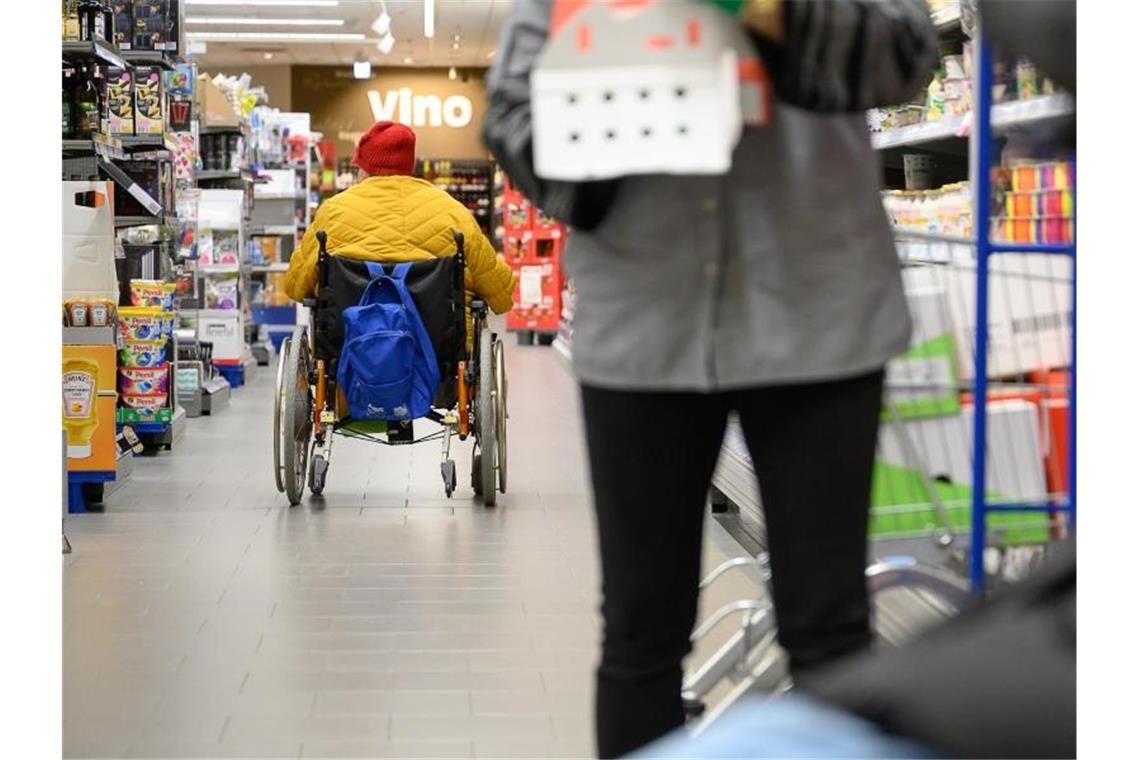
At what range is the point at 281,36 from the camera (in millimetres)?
25016

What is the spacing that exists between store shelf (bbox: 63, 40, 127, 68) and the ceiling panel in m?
12.1

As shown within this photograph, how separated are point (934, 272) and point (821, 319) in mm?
770

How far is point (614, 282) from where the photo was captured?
2045 mm

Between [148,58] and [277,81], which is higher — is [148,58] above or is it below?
below

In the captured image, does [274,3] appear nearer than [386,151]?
No

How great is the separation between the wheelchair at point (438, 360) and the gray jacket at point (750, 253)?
3.94 metres

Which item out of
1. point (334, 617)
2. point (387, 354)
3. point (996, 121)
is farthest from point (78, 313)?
point (996, 121)

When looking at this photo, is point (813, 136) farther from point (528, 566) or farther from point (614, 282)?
point (528, 566)

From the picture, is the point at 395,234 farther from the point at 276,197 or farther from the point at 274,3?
the point at 274,3

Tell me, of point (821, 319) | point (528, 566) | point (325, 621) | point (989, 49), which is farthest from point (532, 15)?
point (528, 566)

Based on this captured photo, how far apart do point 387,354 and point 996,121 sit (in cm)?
300

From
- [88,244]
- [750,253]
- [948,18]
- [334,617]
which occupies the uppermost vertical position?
[948,18]

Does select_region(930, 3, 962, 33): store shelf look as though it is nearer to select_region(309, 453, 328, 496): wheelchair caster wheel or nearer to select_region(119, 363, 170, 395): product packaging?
select_region(309, 453, 328, 496): wheelchair caster wheel
